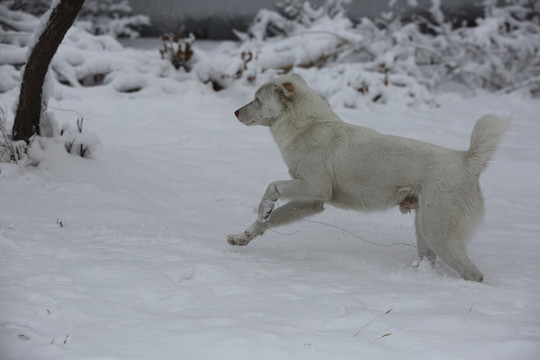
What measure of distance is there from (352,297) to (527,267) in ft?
5.24

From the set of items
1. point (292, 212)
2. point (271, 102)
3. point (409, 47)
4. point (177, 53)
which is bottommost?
point (177, 53)

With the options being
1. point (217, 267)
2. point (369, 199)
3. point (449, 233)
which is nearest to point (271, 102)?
point (369, 199)

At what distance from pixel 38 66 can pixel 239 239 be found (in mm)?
2599

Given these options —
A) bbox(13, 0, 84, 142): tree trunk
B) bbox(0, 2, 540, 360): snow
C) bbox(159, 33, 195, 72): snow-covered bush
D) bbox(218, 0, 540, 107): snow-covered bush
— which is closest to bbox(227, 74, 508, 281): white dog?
bbox(0, 2, 540, 360): snow

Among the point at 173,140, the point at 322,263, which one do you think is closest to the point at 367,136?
the point at 322,263

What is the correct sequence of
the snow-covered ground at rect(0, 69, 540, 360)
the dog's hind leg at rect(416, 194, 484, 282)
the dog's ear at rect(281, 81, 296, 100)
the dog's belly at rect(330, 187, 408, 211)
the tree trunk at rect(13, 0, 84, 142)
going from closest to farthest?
the snow-covered ground at rect(0, 69, 540, 360) < the dog's hind leg at rect(416, 194, 484, 282) < the dog's belly at rect(330, 187, 408, 211) < the dog's ear at rect(281, 81, 296, 100) < the tree trunk at rect(13, 0, 84, 142)

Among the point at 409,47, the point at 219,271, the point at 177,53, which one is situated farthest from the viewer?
the point at 409,47

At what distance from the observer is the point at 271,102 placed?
4.26 m

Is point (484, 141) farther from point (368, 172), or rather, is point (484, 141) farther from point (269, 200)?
point (269, 200)

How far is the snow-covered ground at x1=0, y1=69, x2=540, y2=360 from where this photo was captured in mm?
2225

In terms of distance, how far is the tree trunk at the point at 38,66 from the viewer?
4762 millimetres

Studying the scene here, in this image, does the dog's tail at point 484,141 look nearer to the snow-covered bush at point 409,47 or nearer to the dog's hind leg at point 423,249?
the dog's hind leg at point 423,249

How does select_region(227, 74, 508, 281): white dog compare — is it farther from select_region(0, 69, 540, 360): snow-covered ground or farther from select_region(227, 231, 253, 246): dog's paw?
select_region(0, 69, 540, 360): snow-covered ground

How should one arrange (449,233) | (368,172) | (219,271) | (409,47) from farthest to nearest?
(409,47), (368,172), (449,233), (219,271)
